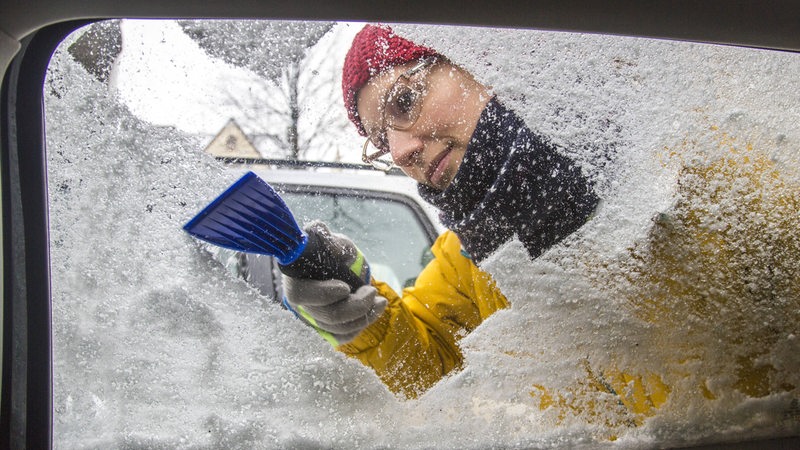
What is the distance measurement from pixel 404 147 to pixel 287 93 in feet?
0.81

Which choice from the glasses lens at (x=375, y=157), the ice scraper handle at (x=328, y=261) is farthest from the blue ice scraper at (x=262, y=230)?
the glasses lens at (x=375, y=157)

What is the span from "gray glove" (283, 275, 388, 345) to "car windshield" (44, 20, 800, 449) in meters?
0.03

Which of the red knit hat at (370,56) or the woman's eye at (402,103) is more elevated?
the red knit hat at (370,56)

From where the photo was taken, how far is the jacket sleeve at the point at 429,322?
103cm

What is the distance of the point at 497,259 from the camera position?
1037mm

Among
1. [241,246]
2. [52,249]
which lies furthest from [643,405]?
[52,249]

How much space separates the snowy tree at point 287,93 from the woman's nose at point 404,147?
0.38 ft

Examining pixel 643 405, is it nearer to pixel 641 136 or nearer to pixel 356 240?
pixel 641 136

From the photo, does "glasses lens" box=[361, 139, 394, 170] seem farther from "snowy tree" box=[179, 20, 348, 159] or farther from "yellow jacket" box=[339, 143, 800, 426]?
"yellow jacket" box=[339, 143, 800, 426]

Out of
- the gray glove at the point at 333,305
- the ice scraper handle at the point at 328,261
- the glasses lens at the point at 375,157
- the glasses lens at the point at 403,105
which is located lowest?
the gray glove at the point at 333,305

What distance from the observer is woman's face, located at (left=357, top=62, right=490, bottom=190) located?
1.00 meters

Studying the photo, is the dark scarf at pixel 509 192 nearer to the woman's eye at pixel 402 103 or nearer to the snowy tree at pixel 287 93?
the woman's eye at pixel 402 103

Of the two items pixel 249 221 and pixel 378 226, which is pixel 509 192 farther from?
pixel 249 221

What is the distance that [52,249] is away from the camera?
914mm
